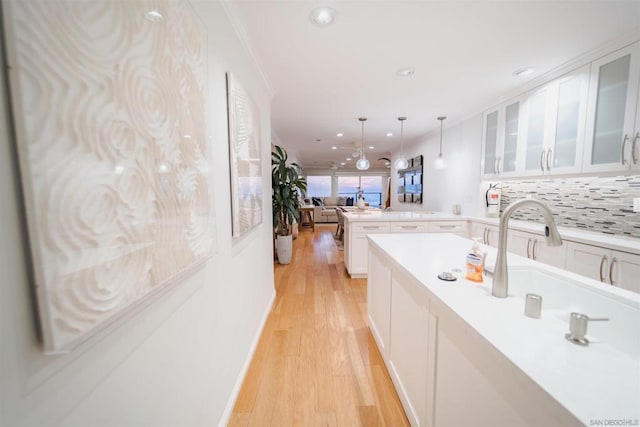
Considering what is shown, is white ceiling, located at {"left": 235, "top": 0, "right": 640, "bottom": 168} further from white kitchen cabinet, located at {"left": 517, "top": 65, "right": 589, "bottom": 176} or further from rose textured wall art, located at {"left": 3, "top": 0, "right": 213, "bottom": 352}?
rose textured wall art, located at {"left": 3, "top": 0, "right": 213, "bottom": 352}

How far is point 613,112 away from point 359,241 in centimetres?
274

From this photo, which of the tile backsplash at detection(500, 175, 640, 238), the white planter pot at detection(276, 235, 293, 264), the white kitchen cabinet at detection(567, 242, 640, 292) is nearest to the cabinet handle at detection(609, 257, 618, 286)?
the white kitchen cabinet at detection(567, 242, 640, 292)

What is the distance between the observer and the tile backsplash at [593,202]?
217cm

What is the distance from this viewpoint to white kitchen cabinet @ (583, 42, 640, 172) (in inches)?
74.1

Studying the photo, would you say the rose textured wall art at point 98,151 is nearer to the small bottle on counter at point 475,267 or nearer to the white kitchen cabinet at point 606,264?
the small bottle on counter at point 475,267

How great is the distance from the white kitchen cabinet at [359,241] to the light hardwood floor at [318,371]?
1.81 ft

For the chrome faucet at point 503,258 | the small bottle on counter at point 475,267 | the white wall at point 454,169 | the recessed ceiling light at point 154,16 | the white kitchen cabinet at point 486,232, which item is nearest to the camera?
the recessed ceiling light at point 154,16

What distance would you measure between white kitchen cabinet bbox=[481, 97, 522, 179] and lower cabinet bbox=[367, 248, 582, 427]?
2476 millimetres

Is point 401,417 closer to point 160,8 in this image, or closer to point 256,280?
point 256,280

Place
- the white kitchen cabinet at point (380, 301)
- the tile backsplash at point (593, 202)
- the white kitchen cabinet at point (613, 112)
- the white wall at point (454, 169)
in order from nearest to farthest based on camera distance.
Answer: the white kitchen cabinet at point (380, 301), the white kitchen cabinet at point (613, 112), the tile backsplash at point (593, 202), the white wall at point (454, 169)

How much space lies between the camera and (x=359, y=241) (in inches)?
144

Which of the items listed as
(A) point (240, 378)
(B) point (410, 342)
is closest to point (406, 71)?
(B) point (410, 342)

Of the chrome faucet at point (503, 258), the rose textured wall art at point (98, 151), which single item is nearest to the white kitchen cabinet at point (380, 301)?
the chrome faucet at point (503, 258)

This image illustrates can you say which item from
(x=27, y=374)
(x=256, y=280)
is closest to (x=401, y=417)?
(x=256, y=280)
